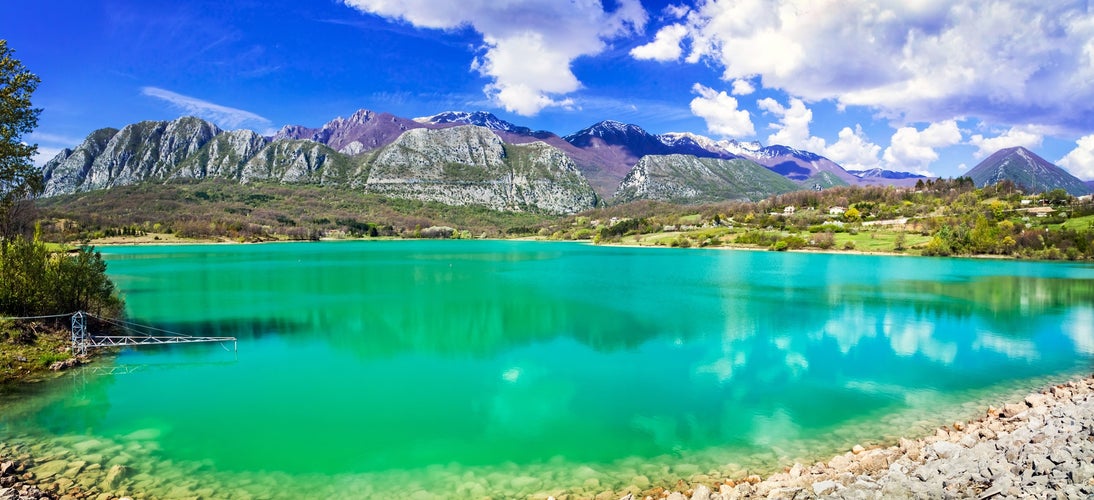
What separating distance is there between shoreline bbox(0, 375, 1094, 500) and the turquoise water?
0.76m

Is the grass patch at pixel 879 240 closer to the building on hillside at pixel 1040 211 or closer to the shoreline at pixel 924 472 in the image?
the building on hillside at pixel 1040 211

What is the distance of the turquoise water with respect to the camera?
38.3ft

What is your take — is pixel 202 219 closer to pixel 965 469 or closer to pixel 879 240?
pixel 879 240

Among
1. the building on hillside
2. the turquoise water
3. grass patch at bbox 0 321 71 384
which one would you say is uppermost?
the building on hillside

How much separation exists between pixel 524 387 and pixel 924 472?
11.3 meters

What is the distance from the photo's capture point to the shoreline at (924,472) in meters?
7.97

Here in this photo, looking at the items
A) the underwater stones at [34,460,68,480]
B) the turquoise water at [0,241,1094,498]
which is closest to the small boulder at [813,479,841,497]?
the turquoise water at [0,241,1094,498]

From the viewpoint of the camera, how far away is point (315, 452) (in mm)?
12422

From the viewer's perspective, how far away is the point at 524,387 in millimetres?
17703

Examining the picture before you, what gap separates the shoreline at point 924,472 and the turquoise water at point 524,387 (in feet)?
2.49

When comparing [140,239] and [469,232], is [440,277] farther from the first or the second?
[469,232]

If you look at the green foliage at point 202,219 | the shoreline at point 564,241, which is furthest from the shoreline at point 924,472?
the green foliage at point 202,219

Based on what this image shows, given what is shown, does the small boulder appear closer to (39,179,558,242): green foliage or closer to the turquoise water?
the turquoise water

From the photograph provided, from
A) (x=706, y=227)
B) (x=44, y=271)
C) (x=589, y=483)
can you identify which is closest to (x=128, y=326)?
(x=44, y=271)
